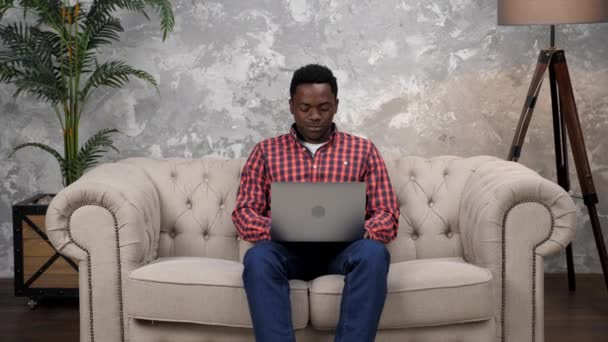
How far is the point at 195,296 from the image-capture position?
2.85 m

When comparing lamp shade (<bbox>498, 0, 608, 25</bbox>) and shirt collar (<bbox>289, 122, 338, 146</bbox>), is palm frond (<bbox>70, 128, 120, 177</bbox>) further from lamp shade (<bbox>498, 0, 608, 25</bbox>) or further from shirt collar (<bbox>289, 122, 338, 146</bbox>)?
lamp shade (<bbox>498, 0, 608, 25</bbox>)

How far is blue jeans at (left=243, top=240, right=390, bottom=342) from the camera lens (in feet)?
8.61

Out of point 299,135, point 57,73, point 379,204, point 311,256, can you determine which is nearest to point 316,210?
point 311,256

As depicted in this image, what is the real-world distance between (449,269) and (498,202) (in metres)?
0.30

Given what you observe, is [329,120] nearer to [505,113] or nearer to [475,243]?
[475,243]

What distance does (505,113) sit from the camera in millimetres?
4418

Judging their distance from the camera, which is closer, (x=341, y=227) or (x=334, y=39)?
(x=341, y=227)

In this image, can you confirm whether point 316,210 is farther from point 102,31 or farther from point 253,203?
point 102,31

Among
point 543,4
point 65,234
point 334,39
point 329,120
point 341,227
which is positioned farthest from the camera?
point 334,39

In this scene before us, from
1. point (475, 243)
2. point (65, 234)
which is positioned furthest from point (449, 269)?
point (65, 234)

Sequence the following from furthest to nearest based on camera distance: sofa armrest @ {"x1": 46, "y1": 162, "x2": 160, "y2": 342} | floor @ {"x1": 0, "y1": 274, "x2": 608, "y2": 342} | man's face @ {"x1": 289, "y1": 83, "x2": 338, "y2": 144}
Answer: floor @ {"x1": 0, "y1": 274, "x2": 608, "y2": 342}, man's face @ {"x1": 289, "y1": 83, "x2": 338, "y2": 144}, sofa armrest @ {"x1": 46, "y1": 162, "x2": 160, "y2": 342}

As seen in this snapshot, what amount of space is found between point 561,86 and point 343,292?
67.9 inches

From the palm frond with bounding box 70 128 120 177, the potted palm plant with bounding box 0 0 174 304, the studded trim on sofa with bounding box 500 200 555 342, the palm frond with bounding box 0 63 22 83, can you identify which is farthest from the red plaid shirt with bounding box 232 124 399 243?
the palm frond with bounding box 0 63 22 83

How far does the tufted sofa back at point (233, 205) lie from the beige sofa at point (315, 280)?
0.46 feet
